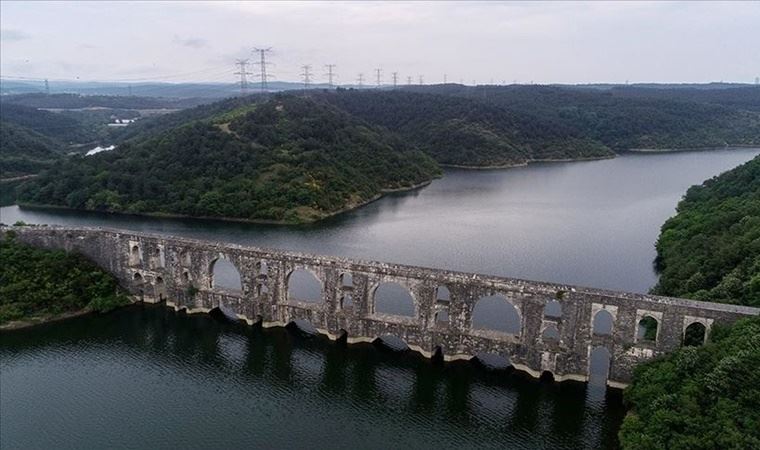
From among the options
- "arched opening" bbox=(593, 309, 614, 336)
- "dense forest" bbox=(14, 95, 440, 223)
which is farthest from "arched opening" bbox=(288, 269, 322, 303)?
"dense forest" bbox=(14, 95, 440, 223)

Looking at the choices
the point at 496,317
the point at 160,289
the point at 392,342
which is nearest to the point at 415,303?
the point at 392,342

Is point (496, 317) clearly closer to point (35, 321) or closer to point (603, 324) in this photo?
point (603, 324)

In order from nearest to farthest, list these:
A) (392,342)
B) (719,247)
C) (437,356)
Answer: (437,356) → (392,342) → (719,247)

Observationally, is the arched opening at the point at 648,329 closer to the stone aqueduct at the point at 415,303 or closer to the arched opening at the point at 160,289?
the stone aqueduct at the point at 415,303

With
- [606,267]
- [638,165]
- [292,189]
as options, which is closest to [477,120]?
[638,165]

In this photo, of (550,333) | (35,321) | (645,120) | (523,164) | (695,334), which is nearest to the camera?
(695,334)

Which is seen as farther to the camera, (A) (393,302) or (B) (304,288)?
(B) (304,288)

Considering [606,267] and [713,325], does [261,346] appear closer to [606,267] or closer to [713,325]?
[713,325]
